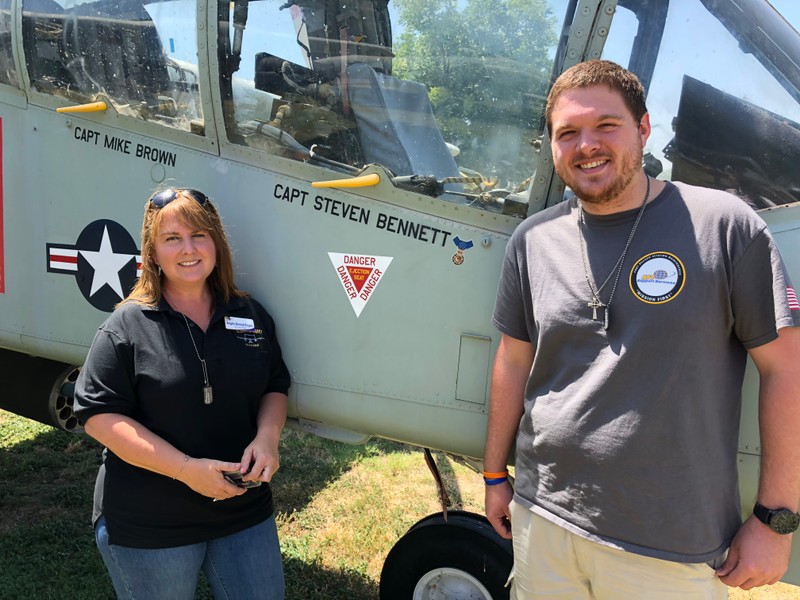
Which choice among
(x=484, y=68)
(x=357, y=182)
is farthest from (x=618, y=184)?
(x=357, y=182)

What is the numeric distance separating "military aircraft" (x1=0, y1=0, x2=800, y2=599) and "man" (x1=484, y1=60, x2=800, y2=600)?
0.37 metres

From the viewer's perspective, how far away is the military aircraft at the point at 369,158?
2.06 metres

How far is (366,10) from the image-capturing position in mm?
2436

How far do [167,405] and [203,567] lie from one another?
0.62 metres

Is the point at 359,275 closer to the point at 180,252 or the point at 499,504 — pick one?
the point at 180,252

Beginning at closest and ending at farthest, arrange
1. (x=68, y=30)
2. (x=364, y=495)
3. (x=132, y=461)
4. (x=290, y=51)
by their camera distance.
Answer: (x=132, y=461), (x=290, y=51), (x=68, y=30), (x=364, y=495)

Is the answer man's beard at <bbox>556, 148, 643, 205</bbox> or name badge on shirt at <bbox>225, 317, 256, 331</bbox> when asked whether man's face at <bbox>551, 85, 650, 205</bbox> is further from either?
name badge on shirt at <bbox>225, 317, 256, 331</bbox>

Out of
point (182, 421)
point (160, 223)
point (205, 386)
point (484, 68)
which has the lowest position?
point (182, 421)

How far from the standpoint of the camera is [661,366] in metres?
1.57

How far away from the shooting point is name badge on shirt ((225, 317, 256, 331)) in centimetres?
225

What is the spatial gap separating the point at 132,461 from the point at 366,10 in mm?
1728

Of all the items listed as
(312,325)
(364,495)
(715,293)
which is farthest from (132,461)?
(364,495)

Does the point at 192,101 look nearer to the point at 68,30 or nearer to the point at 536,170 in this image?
the point at 68,30

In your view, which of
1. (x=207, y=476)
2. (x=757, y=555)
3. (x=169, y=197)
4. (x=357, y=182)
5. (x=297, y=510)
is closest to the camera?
(x=757, y=555)
